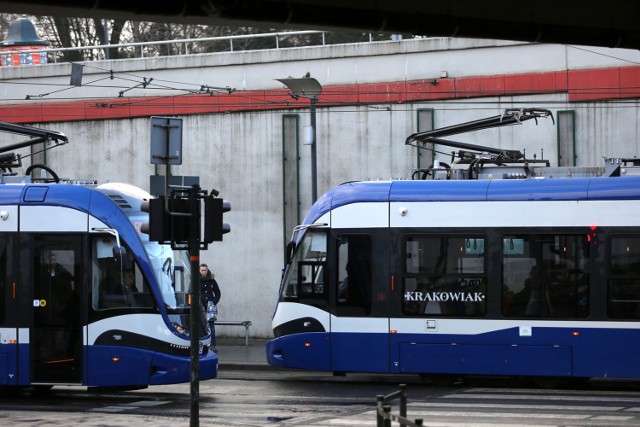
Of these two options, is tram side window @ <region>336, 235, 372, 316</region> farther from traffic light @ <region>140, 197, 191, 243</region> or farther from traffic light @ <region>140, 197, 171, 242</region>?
traffic light @ <region>140, 197, 171, 242</region>

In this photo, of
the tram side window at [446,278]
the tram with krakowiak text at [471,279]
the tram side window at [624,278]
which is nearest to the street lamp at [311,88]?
the tram with krakowiak text at [471,279]

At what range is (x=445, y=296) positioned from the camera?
754 inches

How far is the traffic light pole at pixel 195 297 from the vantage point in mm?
14102

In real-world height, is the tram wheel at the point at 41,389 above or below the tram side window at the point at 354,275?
below

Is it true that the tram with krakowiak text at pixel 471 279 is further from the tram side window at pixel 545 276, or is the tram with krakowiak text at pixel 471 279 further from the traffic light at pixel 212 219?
the traffic light at pixel 212 219

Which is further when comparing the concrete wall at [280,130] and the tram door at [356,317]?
the concrete wall at [280,130]

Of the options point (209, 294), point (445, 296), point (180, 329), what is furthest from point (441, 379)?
point (209, 294)

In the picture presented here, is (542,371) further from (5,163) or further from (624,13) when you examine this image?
(5,163)

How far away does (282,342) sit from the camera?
20031 mm

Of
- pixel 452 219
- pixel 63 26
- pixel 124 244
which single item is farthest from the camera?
pixel 63 26

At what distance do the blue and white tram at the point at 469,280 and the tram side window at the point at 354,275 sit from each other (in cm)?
2

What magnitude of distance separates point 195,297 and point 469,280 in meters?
6.01

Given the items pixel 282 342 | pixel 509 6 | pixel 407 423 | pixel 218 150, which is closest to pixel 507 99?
pixel 218 150

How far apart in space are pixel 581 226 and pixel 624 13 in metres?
4.73
